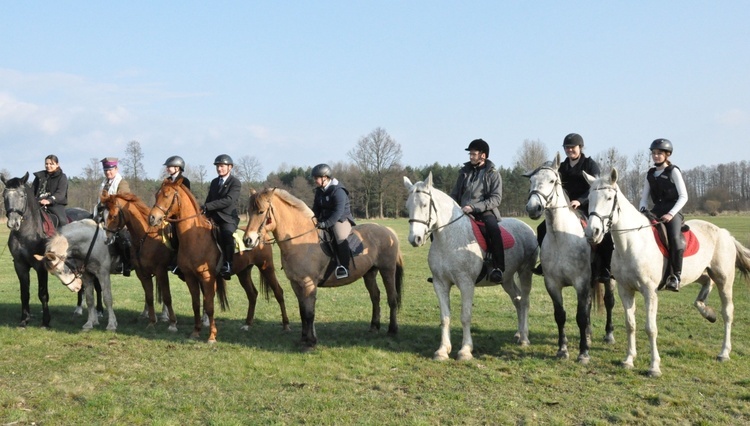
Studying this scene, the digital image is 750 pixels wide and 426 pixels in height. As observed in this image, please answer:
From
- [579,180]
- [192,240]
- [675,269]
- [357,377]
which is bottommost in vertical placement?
[357,377]

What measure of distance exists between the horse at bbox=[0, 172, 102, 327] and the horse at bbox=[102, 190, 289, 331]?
53.2 inches

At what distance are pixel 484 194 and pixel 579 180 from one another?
1443 mm

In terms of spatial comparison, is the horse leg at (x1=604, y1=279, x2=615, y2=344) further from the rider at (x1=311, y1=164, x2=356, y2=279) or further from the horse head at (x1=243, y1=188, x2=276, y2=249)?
the horse head at (x1=243, y1=188, x2=276, y2=249)

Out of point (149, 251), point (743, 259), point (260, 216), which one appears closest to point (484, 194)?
point (260, 216)

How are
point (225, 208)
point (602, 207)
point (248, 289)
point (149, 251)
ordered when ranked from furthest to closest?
point (248, 289), point (149, 251), point (225, 208), point (602, 207)

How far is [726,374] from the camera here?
693cm

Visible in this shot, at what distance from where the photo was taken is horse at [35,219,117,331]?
31.1 feet

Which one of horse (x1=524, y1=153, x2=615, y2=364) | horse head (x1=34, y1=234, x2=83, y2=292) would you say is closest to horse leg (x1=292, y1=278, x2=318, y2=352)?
horse (x1=524, y1=153, x2=615, y2=364)

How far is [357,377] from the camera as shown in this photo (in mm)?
7055

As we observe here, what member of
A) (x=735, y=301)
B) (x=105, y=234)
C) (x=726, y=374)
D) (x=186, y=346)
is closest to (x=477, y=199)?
(x=726, y=374)

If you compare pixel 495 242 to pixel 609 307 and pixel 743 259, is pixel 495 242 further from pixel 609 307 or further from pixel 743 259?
pixel 743 259

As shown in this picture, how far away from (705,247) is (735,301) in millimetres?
6027

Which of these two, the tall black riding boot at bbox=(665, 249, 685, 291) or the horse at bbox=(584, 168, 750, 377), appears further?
the tall black riding boot at bbox=(665, 249, 685, 291)

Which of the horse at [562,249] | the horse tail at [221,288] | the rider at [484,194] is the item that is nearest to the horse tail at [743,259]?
the horse at [562,249]
